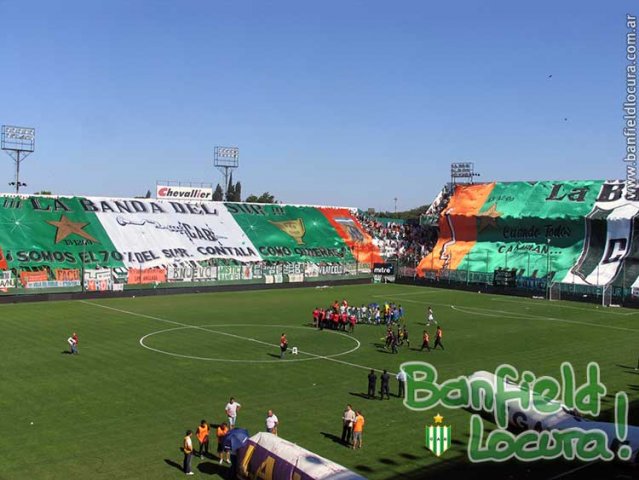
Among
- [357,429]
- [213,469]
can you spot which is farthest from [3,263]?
[357,429]

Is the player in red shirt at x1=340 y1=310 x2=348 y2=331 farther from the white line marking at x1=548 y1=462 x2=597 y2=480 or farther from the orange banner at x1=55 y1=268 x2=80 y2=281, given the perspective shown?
the orange banner at x1=55 y1=268 x2=80 y2=281

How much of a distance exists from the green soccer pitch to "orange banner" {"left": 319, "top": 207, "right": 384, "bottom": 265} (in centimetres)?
3213

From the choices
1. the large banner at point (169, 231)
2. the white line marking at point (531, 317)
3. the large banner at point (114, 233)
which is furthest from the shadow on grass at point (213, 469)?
the large banner at point (169, 231)

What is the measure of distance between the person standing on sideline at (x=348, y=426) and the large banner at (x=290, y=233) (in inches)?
2253

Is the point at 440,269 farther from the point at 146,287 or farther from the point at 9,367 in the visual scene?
the point at 9,367

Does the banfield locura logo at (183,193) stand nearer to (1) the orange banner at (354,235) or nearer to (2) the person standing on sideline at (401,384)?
(1) the orange banner at (354,235)

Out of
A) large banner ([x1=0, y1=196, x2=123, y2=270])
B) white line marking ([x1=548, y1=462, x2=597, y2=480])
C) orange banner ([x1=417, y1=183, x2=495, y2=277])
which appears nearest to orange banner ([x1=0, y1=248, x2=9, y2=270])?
large banner ([x1=0, y1=196, x2=123, y2=270])

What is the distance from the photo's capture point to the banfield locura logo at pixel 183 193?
271 ft

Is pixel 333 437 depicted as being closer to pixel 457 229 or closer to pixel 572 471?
pixel 572 471

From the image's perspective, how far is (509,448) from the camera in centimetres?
2162

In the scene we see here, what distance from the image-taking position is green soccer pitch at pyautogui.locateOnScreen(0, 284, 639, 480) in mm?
19734

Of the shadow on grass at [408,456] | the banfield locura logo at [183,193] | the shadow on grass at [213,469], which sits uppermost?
the banfield locura logo at [183,193]

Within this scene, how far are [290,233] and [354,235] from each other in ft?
33.6

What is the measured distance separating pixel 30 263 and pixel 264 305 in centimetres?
2304
